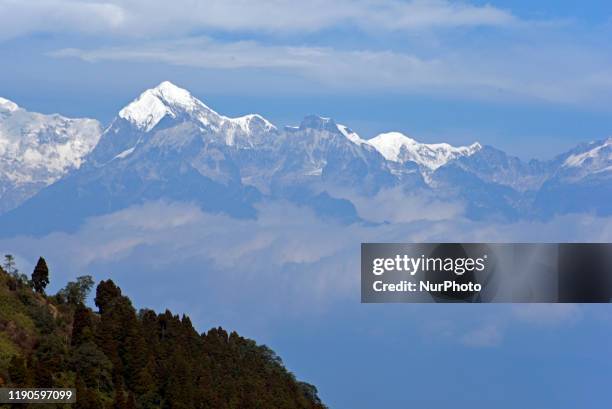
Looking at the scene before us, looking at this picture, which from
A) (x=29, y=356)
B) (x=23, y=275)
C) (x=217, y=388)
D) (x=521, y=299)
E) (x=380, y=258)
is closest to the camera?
(x=380, y=258)

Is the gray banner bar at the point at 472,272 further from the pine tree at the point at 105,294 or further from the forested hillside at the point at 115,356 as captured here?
the pine tree at the point at 105,294

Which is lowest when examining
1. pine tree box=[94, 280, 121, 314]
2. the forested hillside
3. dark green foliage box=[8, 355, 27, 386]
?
dark green foliage box=[8, 355, 27, 386]

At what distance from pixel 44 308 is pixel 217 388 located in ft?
72.2

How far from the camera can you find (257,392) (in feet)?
424

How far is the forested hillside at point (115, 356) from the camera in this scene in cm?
10131

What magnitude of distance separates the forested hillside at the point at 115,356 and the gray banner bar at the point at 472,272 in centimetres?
3074

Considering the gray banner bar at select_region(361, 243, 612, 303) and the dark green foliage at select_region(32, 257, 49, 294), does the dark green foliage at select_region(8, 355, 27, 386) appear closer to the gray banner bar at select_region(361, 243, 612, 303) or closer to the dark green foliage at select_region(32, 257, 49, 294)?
the gray banner bar at select_region(361, 243, 612, 303)

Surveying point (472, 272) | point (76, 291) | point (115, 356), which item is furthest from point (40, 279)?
point (472, 272)

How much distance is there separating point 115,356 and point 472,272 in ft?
148

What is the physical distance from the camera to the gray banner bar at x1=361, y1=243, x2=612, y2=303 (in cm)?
8075

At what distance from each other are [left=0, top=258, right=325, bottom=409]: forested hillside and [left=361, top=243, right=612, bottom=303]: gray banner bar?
30.7 meters

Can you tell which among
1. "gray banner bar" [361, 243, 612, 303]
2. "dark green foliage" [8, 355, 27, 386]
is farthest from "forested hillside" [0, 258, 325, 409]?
"gray banner bar" [361, 243, 612, 303]

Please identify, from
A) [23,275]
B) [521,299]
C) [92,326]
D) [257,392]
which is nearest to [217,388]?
[257,392]

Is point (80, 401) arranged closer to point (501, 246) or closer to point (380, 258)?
point (380, 258)
